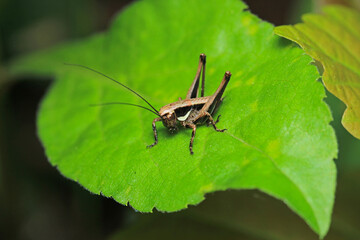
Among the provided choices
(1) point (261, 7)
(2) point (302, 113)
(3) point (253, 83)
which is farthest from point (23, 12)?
(2) point (302, 113)

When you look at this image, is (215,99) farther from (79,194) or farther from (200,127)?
(79,194)

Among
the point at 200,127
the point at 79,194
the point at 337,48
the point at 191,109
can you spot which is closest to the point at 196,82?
the point at 191,109

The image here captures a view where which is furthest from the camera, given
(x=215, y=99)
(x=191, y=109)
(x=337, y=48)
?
(x=191, y=109)

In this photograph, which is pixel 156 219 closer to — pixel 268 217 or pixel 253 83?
pixel 268 217

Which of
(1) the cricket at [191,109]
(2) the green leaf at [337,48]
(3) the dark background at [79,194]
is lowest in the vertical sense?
(3) the dark background at [79,194]

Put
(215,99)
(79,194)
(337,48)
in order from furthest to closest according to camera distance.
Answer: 1. (79,194)
2. (215,99)
3. (337,48)

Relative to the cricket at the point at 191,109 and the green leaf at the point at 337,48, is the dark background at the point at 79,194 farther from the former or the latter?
the green leaf at the point at 337,48

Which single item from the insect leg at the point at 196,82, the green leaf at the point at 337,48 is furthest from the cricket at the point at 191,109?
the green leaf at the point at 337,48
